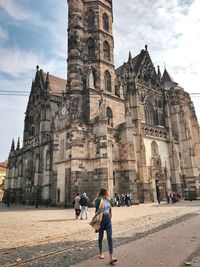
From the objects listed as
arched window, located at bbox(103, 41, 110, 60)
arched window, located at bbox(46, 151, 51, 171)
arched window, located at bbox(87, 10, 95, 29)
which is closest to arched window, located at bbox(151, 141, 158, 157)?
arched window, located at bbox(103, 41, 110, 60)

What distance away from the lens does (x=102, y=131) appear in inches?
1047

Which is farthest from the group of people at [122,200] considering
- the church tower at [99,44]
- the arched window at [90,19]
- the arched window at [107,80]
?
the arched window at [90,19]

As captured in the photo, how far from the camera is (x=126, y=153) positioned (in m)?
28.8

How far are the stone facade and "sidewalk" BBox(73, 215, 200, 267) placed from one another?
17230 millimetres

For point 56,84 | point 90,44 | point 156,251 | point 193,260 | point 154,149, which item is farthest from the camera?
point 56,84

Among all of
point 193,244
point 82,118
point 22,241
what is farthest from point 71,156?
point 193,244

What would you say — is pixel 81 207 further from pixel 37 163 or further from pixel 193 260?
pixel 37 163

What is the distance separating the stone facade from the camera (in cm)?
2712

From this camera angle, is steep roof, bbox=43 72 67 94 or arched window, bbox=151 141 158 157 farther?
steep roof, bbox=43 72 67 94

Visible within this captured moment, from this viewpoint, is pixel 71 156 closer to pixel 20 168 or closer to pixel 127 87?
pixel 127 87

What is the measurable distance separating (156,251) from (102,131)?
20.5m

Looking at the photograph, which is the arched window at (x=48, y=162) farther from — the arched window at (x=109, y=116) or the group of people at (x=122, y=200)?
the group of people at (x=122, y=200)

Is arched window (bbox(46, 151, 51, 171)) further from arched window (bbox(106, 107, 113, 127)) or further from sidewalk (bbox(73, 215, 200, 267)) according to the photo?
sidewalk (bbox(73, 215, 200, 267))

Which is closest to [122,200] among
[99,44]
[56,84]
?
[99,44]
